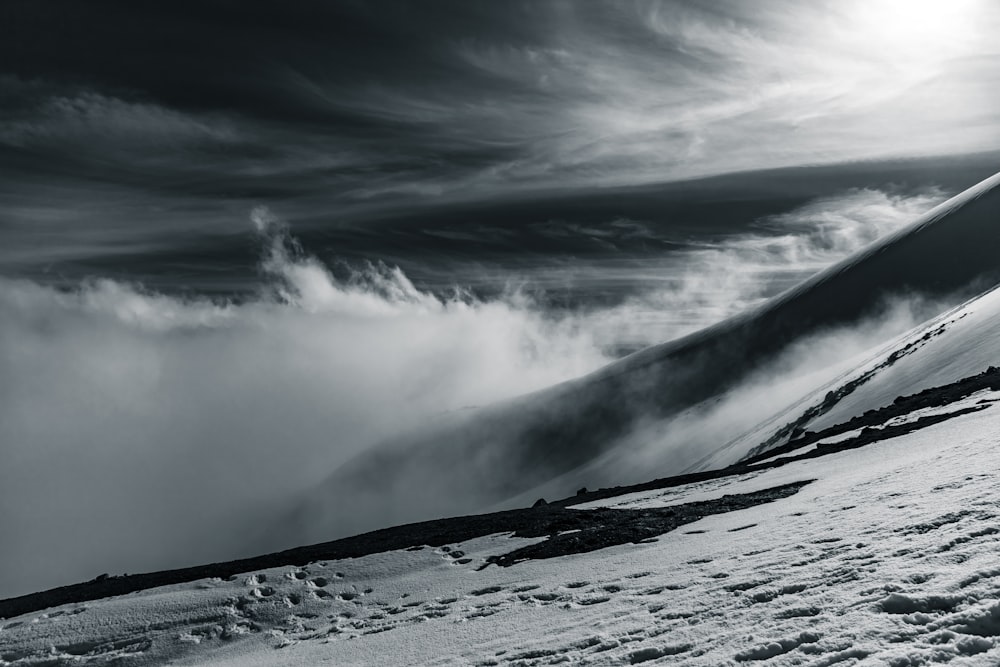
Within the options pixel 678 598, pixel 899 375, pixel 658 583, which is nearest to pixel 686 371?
pixel 899 375

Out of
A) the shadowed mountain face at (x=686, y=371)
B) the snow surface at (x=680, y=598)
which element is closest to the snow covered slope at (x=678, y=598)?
the snow surface at (x=680, y=598)

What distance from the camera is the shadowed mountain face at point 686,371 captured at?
14025 centimetres

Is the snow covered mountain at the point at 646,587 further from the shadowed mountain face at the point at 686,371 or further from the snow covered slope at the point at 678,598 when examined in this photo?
the shadowed mountain face at the point at 686,371

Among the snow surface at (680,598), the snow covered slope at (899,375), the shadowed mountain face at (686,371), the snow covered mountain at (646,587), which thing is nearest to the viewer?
the snow surface at (680,598)

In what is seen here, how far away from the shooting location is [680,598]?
14570mm

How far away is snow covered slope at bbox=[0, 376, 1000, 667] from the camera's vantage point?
33.7ft

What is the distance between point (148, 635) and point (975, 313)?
72.1m

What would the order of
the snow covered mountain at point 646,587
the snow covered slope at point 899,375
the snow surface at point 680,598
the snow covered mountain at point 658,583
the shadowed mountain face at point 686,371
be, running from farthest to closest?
the shadowed mountain face at point 686,371 → the snow covered slope at point 899,375 → the snow covered mountain at point 658,583 → the snow covered mountain at point 646,587 → the snow surface at point 680,598

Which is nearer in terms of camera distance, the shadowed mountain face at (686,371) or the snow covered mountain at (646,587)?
the snow covered mountain at (646,587)

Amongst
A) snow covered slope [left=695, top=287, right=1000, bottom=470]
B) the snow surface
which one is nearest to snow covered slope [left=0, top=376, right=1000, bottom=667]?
the snow surface

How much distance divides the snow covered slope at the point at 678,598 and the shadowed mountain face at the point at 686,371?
94.7 metres

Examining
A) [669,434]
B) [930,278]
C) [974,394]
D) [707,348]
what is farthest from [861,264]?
[974,394]

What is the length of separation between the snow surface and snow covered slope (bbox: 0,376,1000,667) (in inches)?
2.2

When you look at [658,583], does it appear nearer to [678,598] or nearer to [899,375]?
[678,598]
